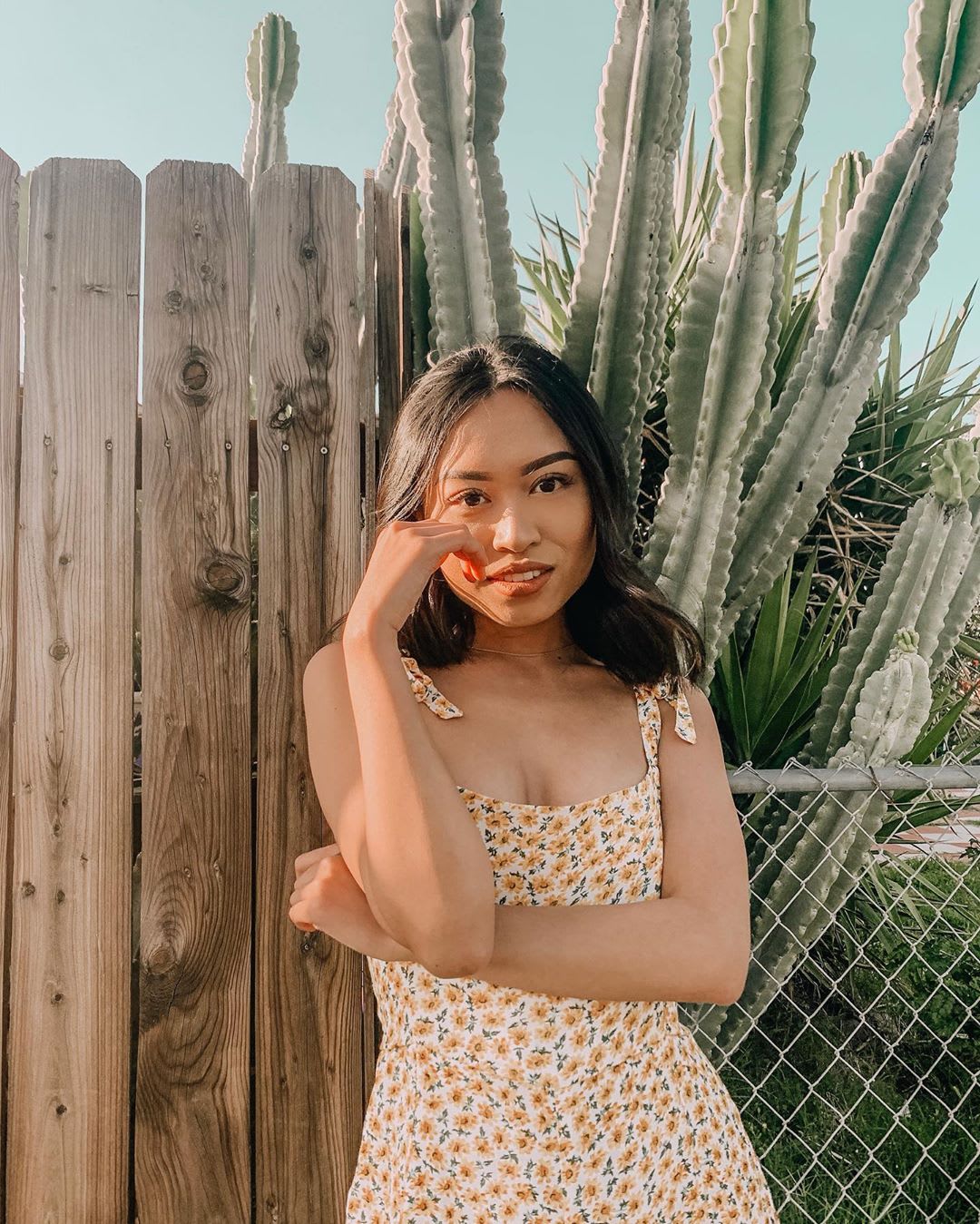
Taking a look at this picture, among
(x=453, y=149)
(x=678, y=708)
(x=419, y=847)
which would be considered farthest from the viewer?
(x=453, y=149)

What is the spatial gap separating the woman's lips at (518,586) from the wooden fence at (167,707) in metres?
0.66

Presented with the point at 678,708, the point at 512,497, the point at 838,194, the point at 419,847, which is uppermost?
the point at 838,194

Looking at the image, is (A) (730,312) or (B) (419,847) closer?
(B) (419,847)

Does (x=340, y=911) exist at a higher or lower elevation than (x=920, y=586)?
lower

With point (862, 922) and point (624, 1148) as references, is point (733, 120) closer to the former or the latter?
point (624, 1148)

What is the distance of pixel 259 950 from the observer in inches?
71.0

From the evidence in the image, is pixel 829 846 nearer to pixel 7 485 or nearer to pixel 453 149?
pixel 453 149

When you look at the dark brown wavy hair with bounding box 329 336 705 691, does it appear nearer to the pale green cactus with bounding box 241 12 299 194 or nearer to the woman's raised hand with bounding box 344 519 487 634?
the woman's raised hand with bounding box 344 519 487 634

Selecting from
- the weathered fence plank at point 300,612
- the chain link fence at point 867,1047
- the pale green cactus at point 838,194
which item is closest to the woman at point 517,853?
the weathered fence plank at point 300,612

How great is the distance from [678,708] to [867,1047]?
2.33 meters

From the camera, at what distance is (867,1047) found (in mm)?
3070

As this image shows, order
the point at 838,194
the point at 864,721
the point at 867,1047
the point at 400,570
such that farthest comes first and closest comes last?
the point at 867,1047
the point at 838,194
the point at 864,721
the point at 400,570

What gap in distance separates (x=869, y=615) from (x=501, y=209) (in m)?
1.34

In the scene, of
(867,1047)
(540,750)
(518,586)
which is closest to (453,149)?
(518,586)
